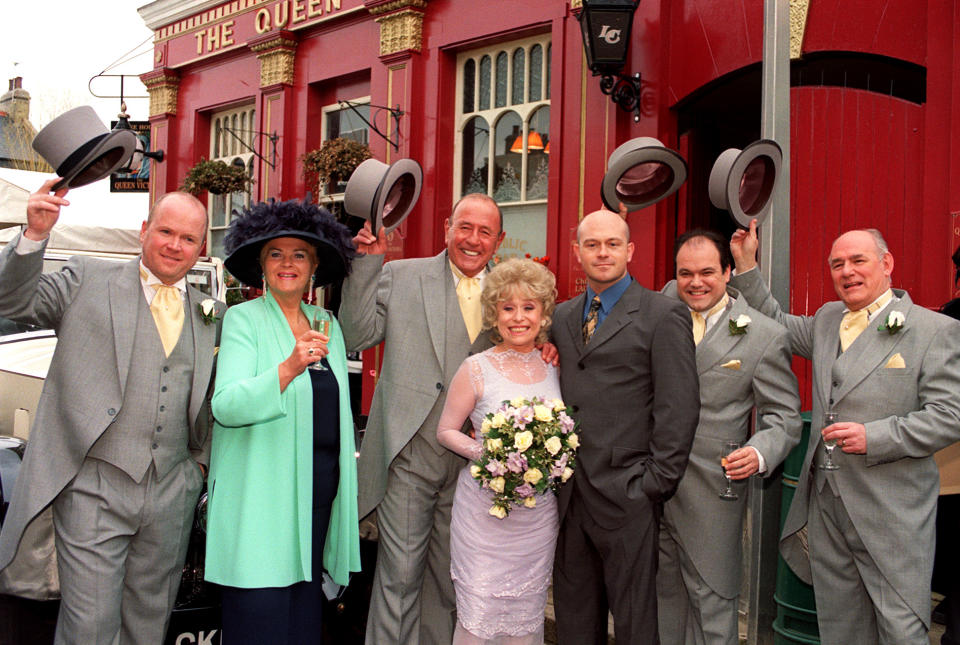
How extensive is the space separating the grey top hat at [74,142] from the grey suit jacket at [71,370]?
1.10ft

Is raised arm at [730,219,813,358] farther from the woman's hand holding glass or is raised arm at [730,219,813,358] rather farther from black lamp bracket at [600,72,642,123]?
black lamp bracket at [600,72,642,123]

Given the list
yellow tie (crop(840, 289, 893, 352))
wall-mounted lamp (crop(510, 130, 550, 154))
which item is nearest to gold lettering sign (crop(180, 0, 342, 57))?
wall-mounted lamp (crop(510, 130, 550, 154))

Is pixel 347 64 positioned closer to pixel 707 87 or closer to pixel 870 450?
pixel 707 87

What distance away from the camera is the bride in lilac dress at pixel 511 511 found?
3148 millimetres

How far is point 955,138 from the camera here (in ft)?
17.4

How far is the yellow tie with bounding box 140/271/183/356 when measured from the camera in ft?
9.98

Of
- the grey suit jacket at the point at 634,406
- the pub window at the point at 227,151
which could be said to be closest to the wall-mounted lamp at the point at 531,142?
the pub window at the point at 227,151

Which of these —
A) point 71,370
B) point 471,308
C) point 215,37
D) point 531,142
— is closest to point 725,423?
point 471,308

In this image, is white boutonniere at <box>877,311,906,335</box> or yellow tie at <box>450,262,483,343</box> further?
yellow tie at <box>450,262,483,343</box>

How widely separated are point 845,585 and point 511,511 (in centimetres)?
140

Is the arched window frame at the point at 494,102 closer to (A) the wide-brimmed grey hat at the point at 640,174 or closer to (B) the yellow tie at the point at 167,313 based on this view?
(A) the wide-brimmed grey hat at the point at 640,174

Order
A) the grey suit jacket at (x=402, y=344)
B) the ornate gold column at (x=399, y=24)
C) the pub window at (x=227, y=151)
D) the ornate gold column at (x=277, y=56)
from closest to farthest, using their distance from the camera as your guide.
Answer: the grey suit jacket at (x=402, y=344), the ornate gold column at (x=399, y=24), the ornate gold column at (x=277, y=56), the pub window at (x=227, y=151)

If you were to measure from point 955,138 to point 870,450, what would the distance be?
3365 millimetres

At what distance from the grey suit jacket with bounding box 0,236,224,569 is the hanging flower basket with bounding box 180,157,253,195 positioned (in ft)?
25.5
